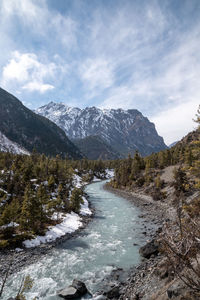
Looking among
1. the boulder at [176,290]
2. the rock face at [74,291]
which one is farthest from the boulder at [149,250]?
the boulder at [176,290]

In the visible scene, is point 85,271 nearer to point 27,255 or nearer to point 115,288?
point 115,288

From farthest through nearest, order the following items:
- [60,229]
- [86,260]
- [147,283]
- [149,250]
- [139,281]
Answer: [60,229], [149,250], [86,260], [139,281], [147,283]

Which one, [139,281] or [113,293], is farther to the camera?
[139,281]

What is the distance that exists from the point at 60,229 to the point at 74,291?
49.7 ft

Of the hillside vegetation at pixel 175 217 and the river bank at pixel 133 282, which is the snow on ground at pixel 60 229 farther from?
the hillside vegetation at pixel 175 217

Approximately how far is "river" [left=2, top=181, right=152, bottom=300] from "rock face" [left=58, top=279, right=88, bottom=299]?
646mm

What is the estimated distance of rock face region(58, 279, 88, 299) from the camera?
43.0ft

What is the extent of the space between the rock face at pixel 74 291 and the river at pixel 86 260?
2.12ft

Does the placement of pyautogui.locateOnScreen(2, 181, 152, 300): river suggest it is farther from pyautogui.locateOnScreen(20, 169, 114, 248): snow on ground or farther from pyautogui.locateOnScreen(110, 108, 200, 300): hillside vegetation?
pyautogui.locateOnScreen(110, 108, 200, 300): hillside vegetation

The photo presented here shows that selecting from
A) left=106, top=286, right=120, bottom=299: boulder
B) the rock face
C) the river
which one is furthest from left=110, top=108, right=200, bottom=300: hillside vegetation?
the river

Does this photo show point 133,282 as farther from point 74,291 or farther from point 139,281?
point 74,291

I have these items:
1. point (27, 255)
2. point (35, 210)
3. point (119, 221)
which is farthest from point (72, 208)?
point (27, 255)

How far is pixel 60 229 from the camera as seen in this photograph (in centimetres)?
2766

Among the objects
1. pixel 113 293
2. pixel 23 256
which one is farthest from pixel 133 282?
pixel 23 256
